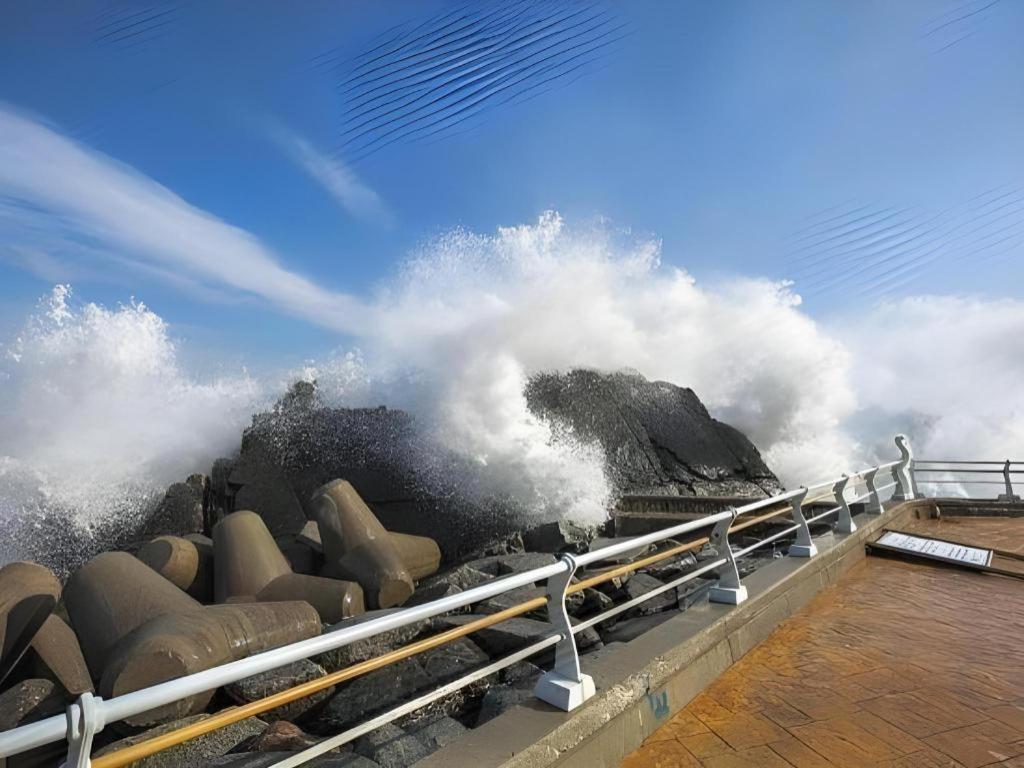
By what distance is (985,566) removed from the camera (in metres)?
6.17

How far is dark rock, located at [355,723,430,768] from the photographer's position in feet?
10.2

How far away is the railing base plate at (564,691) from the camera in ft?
9.23

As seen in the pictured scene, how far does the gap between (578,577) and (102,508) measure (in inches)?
570

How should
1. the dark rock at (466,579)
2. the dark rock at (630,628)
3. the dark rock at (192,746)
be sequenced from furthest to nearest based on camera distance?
the dark rock at (466,579) < the dark rock at (630,628) < the dark rock at (192,746)

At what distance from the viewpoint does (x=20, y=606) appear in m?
6.14

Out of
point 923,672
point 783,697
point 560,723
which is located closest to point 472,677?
point 560,723

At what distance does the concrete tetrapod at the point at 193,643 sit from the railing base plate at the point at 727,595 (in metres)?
3.95

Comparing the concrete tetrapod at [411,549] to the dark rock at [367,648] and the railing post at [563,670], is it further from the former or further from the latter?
the railing post at [563,670]

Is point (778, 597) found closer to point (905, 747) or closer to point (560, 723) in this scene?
point (905, 747)

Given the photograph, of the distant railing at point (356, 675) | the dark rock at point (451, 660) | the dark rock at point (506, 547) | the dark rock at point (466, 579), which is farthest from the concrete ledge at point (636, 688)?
the dark rock at point (506, 547)

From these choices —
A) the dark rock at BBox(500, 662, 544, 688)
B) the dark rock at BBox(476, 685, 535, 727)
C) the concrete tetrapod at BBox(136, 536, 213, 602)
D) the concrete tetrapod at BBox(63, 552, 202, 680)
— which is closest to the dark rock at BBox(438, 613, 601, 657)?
the dark rock at BBox(500, 662, 544, 688)

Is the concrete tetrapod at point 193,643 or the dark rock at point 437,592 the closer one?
the concrete tetrapod at point 193,643

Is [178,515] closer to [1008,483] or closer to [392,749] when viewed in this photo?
[392,749]

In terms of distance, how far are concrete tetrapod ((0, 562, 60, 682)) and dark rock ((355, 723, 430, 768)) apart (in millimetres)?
4692
